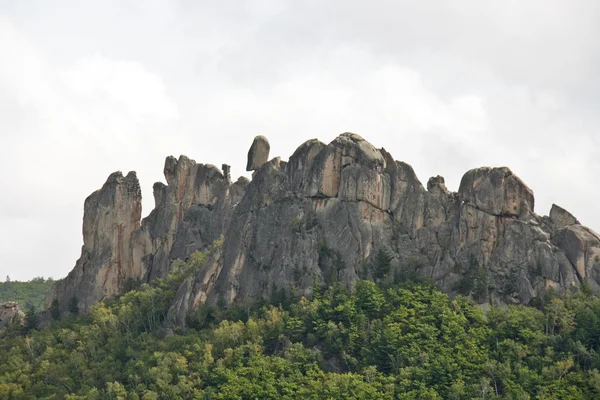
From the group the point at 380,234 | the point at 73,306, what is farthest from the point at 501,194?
the point at 73,306

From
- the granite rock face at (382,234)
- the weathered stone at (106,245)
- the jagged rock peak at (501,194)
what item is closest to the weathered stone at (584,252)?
the granite rock face at (382,234)

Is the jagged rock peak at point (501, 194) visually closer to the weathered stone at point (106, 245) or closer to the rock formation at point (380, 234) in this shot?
the rock formation at point (380, 234)

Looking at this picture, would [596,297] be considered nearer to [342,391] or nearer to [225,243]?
[342,391]

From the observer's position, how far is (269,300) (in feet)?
381

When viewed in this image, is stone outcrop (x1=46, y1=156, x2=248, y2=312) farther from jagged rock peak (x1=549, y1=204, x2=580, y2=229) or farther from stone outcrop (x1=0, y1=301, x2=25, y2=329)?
jagged rock peak (x1=549, y1=204, x2=580, y2=229)

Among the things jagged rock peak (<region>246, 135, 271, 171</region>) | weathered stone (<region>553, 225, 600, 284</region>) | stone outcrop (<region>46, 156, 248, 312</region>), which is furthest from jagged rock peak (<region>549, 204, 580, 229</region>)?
stone outcrop (<region>46, 156, 248, 312</region>)

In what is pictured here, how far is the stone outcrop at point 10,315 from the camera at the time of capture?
132750 millimetres

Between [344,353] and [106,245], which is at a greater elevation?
[106,245]

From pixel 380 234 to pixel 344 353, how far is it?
16.4 meters

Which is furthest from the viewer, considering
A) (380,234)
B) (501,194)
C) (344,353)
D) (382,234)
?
(382,234)

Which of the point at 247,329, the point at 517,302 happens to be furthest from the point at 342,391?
the point at 517,302

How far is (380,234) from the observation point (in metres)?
119

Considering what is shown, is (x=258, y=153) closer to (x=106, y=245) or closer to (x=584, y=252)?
(x=106, y=245)

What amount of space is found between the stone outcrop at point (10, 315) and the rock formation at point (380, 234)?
8.57 metres
